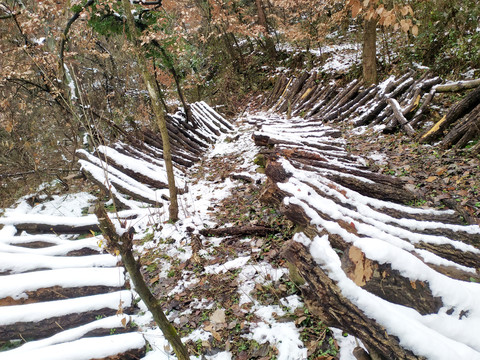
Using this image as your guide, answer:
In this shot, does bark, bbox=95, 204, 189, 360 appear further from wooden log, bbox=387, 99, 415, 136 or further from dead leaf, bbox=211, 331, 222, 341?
wooden log, bbox=387, 99, 415, 136

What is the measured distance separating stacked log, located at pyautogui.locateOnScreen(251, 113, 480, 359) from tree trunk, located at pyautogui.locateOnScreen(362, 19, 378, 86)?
595 centimetres

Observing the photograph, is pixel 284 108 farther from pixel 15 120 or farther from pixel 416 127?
pixel 15 120

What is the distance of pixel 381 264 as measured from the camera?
147 centimetres

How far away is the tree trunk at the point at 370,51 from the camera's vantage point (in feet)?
24.2

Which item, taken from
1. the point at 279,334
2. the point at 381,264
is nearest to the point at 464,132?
the point at 381,264

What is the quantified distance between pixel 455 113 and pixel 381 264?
15.1 feet

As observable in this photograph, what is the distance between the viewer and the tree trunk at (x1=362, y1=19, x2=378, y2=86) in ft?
24.2

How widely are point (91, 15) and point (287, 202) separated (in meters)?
7.20

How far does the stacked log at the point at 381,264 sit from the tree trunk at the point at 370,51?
19.5 ft

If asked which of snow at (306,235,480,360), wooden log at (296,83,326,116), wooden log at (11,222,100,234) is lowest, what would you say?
snow at (306,235,480,360)

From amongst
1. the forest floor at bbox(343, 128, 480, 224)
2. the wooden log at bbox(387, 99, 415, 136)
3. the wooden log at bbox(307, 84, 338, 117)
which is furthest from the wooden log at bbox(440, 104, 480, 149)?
the wooden log at bbox(307, 84, 338, 117)

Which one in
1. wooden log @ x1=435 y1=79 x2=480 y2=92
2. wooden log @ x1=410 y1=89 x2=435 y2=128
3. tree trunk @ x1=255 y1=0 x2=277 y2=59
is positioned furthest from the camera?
tree trunk @ x1=255 y1=0 x2=277 y2=59

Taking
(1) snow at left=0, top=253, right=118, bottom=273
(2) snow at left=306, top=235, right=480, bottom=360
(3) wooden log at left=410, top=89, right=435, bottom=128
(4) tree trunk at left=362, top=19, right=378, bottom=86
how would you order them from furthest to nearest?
(4) tree trunk at left=362, top=19, right=378, bottom=86, (3) wooden log at left=410, top=89, right=435, bottom=128, (1) snow at left=0, top=253, right=118, bottom=273, (2) snow at left=306, top=235, right=480, bottom=360

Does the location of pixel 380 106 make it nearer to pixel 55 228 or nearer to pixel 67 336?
pixel 67 336
